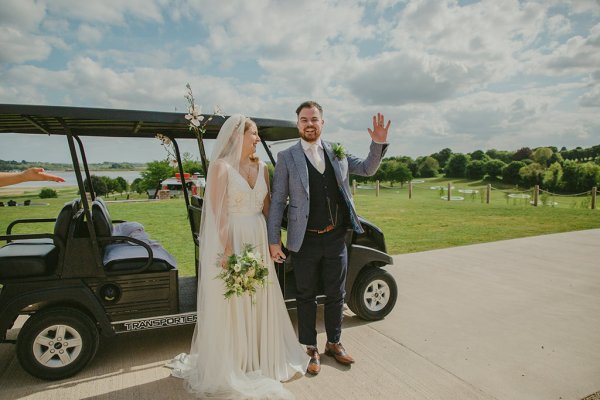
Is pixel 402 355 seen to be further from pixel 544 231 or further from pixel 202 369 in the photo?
pixel 544 231

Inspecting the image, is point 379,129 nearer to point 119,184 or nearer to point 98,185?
point 98,185

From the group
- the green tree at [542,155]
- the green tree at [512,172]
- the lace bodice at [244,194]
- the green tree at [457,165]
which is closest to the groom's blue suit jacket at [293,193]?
the lace bodice at [244,194]

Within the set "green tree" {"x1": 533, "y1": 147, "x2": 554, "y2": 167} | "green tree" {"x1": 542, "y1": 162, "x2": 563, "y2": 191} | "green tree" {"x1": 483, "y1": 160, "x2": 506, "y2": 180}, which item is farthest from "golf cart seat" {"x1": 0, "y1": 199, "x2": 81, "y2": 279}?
"green tree" {"x1": 533, "y1": 147, "x2": 554, "y2": 167}

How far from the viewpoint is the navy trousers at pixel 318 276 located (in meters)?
3.29

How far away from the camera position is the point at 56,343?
2.99 meters

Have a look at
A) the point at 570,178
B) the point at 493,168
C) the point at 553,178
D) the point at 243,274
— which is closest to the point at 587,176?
the point at 570,178

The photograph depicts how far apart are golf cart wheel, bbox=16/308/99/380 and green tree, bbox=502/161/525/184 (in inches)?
1261

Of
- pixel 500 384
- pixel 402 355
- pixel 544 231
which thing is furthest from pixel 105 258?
pixel 544 231

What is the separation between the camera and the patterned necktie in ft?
10.8

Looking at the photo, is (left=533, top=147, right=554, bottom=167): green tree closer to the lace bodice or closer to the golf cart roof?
the golf cart roof

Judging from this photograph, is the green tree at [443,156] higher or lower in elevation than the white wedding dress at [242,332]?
higher

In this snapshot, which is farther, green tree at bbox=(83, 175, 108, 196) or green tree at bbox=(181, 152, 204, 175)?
green tree at bbox=(83, 175, 108, 196)

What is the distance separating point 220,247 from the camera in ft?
10.0

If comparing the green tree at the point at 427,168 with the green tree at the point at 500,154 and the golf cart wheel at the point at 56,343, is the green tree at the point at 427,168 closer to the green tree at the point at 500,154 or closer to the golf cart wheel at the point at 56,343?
the green tree at the point at 500,154
